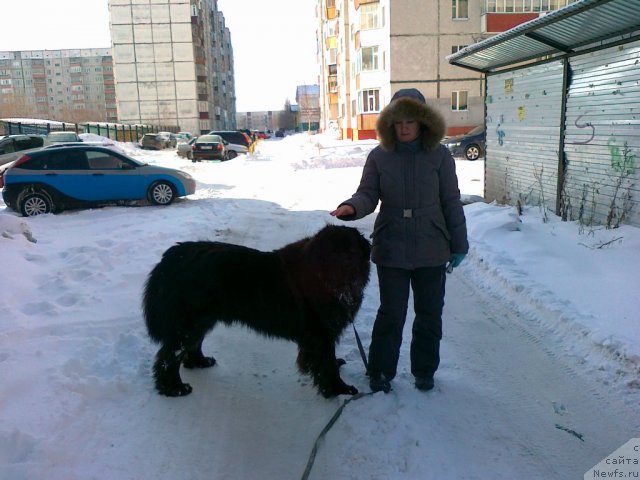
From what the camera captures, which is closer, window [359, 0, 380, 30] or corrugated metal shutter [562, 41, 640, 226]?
corrugated metal shutter [562, 41, 640, 226]

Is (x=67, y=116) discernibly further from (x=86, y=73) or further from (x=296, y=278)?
(x=296, y=278)

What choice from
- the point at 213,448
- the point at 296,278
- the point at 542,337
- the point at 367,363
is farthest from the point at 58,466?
the point at 542,337

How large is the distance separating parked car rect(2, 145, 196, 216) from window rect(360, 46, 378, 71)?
89.9 ft

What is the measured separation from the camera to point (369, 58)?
36.7 metres

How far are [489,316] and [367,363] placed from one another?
5.91 feet

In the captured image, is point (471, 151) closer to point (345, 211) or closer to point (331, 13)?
point (345, 211)

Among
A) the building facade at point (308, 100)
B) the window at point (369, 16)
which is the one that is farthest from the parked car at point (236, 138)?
the building facade at point (308, 100)

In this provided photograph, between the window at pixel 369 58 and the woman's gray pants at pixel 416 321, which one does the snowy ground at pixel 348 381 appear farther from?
the window at pixel 369 58

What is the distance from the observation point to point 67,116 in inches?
2840

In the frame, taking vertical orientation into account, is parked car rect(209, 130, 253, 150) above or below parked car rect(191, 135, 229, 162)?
above

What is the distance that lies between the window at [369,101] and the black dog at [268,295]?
34797 mm

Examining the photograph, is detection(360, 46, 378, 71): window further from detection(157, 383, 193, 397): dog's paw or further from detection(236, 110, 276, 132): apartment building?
detection(236, 110, 276, 132): apartment building

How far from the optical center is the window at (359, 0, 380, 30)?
118 ft

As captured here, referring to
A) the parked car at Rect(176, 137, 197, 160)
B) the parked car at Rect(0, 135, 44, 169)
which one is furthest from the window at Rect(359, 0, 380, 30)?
the parked car at Rect(0, 135, 44, 169)
